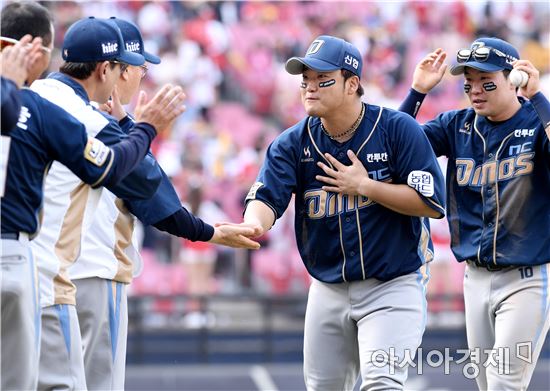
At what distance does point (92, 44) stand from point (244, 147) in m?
9.03

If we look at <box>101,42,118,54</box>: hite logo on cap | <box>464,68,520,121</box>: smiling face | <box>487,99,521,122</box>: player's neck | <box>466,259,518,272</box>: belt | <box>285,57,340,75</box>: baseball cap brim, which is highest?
<box>101,42,118,54</box>: hite logo on cap

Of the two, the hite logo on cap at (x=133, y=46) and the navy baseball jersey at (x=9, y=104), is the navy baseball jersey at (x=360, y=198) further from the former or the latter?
the navy baseball jersey at (x=9, y=104)

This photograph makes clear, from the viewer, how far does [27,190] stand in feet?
14.9

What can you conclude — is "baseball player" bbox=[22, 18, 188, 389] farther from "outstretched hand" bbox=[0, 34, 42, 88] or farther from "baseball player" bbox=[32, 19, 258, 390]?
"outstretched hand" bbox=[0, 34, 42, 88]

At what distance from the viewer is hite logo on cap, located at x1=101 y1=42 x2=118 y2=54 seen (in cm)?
533

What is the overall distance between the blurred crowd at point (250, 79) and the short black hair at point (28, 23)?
7483 millimetres

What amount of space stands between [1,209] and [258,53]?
11.4 metres

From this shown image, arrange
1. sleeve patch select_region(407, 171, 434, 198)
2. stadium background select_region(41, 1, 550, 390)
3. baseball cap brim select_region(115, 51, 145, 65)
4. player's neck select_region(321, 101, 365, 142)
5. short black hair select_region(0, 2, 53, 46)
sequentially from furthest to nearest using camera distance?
stadium background select_region(41, 1, 550, 390), player's neck select_region(321, 101, 365, 142), sleeve patch select_region(407, 171, 434, 198), baseball cap brim select_region(115, 51, 145, 65), short black hair select_region(0, 2, 53, 46)

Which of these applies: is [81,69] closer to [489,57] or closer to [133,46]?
[133,46]

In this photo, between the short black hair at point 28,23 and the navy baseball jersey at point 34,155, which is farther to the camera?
the short black hair at point 28,23

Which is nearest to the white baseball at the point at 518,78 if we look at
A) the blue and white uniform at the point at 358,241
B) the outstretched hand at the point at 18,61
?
the blue and white uniform at the point at 358,241

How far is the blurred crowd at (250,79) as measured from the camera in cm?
1324

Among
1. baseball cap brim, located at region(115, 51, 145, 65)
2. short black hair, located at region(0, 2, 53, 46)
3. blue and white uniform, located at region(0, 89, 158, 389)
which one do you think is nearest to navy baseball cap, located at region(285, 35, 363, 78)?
baseball cap brim, located at region(115, 51, 145, 65)

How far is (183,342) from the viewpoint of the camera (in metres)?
12.6
